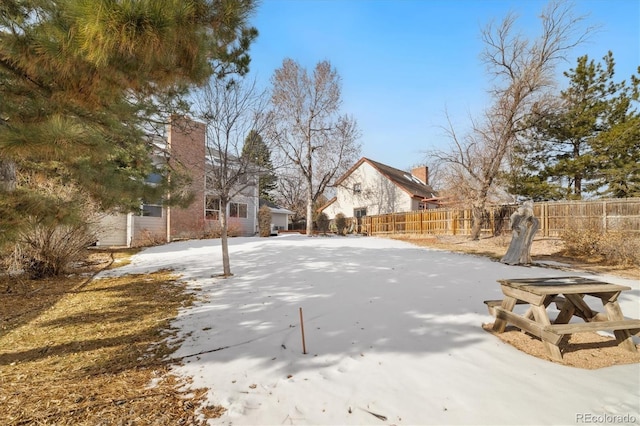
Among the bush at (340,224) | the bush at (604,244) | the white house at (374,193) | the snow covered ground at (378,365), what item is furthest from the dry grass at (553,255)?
the white house at (374,193)

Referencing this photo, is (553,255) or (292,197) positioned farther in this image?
(292,197)

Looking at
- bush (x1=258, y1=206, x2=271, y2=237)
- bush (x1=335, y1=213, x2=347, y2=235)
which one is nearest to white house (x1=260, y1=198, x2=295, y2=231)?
bush (x1=335, y1=213, x2=347, y2=235)

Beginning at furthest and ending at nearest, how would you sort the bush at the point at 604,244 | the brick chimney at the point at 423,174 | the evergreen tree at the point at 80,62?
the brick chimney at the point at 423,174
the bush at the point at 604,244
the evergreen tree at the point at 80,62

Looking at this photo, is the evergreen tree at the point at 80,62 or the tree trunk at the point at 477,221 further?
the tree trunk at the point at 477,221

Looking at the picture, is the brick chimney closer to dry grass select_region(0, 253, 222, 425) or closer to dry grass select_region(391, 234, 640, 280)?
dry grass select_region(391, 234, 640, 280)

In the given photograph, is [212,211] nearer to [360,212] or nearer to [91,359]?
[360,212]

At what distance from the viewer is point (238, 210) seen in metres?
23.2

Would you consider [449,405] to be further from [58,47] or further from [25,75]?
[25,75]

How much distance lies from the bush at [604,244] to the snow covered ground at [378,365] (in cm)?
445

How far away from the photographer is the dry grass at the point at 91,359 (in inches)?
94.2

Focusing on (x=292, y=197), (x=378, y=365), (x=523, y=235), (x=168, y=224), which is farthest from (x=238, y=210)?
(x=378, y=365)

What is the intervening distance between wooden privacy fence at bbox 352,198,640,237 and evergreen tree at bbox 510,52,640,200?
15.9 ft

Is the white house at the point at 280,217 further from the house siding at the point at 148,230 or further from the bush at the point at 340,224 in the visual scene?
the house siding at the point at 148,230

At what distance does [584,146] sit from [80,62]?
87.0 ft
